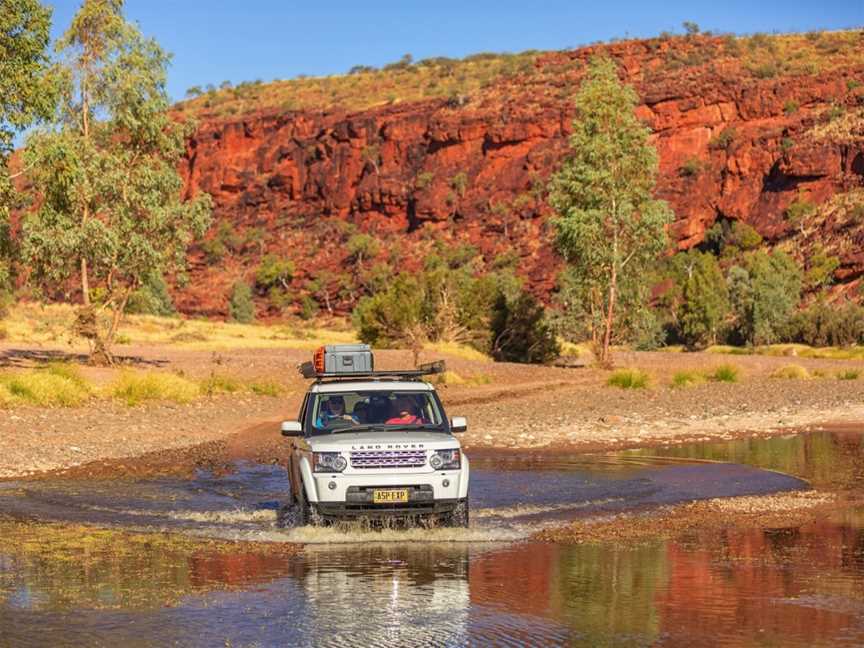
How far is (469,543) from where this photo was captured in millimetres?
12281

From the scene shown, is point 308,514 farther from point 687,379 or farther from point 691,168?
point 691,168

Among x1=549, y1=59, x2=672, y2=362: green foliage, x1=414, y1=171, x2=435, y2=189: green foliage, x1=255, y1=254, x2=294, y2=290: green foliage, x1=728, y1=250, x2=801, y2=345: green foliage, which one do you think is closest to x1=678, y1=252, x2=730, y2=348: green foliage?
x1=728, y1=250, x2=801, y2=345: green foliage

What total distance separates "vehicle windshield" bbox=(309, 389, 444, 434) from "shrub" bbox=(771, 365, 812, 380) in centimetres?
2972

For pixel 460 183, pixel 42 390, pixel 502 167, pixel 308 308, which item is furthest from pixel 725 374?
pixel 460 183

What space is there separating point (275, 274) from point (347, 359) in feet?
322

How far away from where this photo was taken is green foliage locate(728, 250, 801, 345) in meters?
74.2

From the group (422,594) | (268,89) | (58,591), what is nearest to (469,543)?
(422,594)

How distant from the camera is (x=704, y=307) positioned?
73875 mm

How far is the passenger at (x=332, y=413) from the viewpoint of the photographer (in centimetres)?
1324

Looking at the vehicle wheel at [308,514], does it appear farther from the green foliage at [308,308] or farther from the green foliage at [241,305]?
the green foliage at [308,308]

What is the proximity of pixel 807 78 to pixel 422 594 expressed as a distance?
4164 inches

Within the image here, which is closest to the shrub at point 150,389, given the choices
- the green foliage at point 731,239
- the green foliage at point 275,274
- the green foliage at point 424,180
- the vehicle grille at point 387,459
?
the vehicle grille at point 387,459

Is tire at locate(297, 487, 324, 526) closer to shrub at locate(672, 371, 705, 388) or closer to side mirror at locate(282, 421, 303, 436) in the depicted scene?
side mirror at locate(282, 421, 303, 436)

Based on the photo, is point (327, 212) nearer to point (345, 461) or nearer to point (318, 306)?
point (318, 306)
